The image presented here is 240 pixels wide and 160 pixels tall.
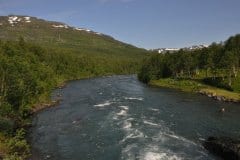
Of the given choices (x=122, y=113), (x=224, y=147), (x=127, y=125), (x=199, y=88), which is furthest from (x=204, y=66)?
(x=224, y=147)

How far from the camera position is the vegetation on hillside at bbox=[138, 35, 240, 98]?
12950 centimetres

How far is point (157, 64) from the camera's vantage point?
18025 centimetres

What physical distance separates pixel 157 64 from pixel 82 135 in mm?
116629

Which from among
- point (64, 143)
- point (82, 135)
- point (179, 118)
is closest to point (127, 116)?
point (179, 118)

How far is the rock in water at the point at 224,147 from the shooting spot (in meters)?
54.0

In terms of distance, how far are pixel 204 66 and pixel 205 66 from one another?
4293 mm

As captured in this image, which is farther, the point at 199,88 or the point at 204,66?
the point at 204,66

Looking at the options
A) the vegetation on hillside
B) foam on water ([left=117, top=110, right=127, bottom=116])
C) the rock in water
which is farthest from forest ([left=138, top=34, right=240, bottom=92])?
the rock in water

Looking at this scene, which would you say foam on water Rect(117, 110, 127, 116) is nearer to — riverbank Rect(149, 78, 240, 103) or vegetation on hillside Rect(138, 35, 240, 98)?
riverbank Rect(149, 78, 240, 103)

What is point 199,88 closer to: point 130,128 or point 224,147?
point 130,128

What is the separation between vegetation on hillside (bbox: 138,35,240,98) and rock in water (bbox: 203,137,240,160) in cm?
6283

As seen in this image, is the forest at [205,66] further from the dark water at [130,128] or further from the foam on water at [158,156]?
the foam on water at [158,156]

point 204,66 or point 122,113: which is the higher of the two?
point 204,66

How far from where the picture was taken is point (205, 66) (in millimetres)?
144375
